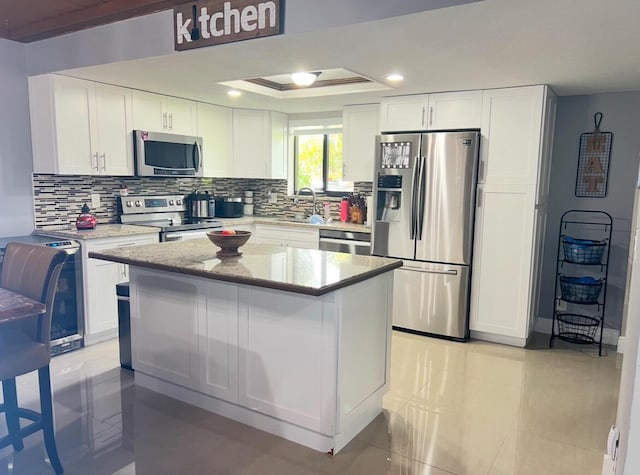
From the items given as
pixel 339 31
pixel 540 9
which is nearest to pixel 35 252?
pixel 339 31

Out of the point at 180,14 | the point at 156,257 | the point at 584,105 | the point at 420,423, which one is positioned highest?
the point at 180,14

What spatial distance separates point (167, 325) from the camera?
9.87 feet

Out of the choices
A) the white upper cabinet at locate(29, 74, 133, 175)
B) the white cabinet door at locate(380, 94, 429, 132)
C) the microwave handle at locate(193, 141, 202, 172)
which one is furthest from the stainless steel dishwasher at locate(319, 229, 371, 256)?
the white upper cabinet at locate(29, 74, 133, 175)

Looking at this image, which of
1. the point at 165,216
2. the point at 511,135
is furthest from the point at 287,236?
the point at 511,135

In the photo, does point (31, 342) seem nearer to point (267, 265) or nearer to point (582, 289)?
point (267, 265)

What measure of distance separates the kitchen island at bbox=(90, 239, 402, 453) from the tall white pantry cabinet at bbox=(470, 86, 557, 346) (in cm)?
162

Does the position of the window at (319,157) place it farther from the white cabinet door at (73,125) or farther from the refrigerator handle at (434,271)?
the white cabinet door at (73,125)

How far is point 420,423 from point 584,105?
3.17m

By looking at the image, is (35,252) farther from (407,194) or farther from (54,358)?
(407,194)

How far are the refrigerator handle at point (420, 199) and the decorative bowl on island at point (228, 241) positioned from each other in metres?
1.83

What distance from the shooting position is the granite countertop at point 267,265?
2.34 m

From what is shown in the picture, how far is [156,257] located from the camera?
2.87 meters

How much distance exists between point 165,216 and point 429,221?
2.83m

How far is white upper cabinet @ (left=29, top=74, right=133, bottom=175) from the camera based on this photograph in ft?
12.7
